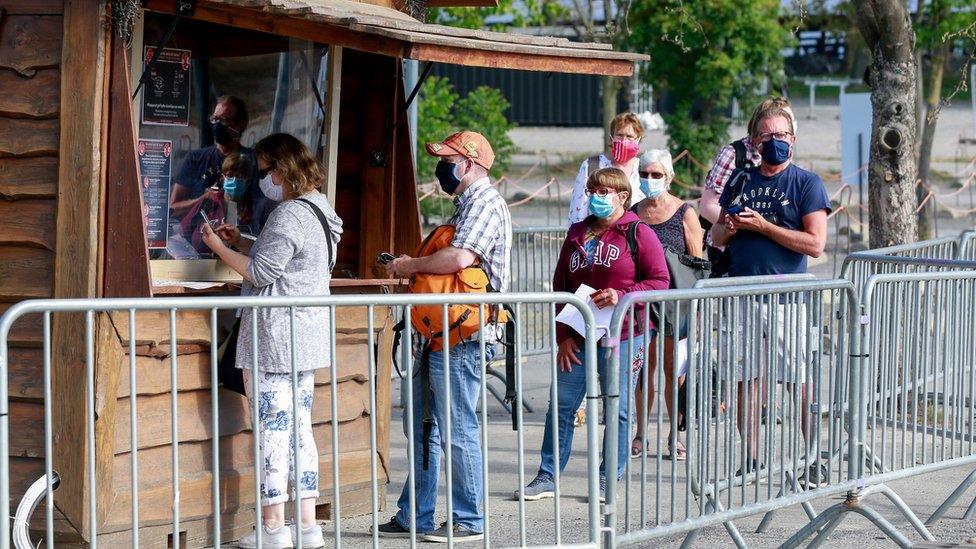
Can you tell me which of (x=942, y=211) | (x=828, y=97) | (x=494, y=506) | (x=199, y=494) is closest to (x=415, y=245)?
(x=494, y=506)

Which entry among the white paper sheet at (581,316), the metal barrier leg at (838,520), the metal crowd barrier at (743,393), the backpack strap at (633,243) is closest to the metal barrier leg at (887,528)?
the metal barrier leg at (838,520)

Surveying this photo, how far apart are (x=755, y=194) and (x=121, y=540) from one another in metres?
3.43

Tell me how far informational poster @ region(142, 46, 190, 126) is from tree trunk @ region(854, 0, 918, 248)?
5.07 m

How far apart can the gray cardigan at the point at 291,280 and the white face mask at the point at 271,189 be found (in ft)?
0.39

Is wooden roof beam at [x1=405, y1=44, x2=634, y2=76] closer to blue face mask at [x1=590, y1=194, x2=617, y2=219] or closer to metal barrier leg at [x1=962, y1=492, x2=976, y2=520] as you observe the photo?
blue face mask at [x1=590, y1=194, x2=617, y2=219]

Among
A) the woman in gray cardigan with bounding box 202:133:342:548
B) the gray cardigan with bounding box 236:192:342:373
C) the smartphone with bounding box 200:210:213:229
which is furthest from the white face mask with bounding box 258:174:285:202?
the smartphone with bounding box 200:210:213:229

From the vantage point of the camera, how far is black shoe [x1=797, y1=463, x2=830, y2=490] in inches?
230

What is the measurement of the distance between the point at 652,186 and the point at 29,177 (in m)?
3.39

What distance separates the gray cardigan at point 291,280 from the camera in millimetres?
5328

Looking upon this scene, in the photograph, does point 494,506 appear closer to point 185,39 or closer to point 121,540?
point 121,540

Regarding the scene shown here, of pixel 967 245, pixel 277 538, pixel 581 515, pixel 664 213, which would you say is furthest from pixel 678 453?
pixel 967 245

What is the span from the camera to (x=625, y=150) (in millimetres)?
7707

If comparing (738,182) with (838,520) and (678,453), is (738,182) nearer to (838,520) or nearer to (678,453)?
(678,453)

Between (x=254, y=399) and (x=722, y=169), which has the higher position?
(x=722, y=169)
